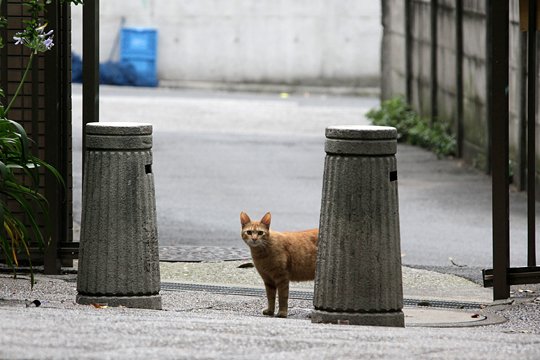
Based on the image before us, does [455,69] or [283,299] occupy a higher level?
[455,69]

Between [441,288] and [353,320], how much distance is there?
2471 mm

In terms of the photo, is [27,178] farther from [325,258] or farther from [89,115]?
[325,258]

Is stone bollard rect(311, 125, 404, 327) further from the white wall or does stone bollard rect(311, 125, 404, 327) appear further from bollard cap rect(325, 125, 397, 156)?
the white wall

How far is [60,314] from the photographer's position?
7504 mm

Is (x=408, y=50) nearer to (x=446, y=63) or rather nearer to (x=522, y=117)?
(x=446, y=63)

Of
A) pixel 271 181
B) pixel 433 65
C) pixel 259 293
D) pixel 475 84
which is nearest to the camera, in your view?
pixel 259 293

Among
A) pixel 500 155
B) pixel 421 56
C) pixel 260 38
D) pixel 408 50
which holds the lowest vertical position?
pixel 500 155

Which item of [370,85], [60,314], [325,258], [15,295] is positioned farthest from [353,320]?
[370,85]

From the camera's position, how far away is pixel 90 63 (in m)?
10.3

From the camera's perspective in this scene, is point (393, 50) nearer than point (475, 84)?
No

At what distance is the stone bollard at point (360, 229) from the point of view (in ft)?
26.3

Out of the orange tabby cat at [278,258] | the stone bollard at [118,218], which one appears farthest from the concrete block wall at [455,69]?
the stone bollard at [118,218]

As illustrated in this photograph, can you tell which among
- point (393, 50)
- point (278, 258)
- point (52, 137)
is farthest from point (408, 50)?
point (278, 258)

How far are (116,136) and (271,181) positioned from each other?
8.80m
